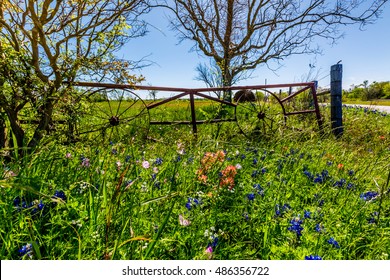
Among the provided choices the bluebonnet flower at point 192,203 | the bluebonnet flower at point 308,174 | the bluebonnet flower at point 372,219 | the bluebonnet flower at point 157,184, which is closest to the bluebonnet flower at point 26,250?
the bluebonnet flower at point 192,203

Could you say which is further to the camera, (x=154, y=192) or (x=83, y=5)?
(x=83, y=5)

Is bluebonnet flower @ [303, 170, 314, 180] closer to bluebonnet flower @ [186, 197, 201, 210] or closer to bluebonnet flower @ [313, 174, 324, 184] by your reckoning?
bluebonnet flower @ [313, 174, 324, 184]

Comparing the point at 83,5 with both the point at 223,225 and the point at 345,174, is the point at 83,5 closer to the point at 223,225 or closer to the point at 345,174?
the point at 223,225

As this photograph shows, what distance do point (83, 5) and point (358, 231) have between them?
9.73ft

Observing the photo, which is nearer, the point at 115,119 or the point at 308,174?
the point at 308,174

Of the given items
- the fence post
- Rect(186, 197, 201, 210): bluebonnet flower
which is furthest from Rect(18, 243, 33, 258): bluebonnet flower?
the fence post

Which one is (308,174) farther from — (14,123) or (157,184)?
(14,123)

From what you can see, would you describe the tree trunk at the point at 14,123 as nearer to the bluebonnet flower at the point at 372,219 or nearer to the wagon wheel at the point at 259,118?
the bluebonnet flower at the point at 372,219

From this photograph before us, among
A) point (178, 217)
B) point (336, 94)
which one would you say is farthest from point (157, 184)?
point (336, 94)

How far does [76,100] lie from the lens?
308 centimetres

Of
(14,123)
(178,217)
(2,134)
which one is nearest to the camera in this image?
(178,217)

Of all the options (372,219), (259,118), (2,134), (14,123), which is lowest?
(372,219)

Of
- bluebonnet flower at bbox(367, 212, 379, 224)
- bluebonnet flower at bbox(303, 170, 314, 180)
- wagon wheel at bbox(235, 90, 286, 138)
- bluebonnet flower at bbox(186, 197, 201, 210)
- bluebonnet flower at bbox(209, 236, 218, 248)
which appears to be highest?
wagon wheel at bbox(235, 90, 286, 138)
